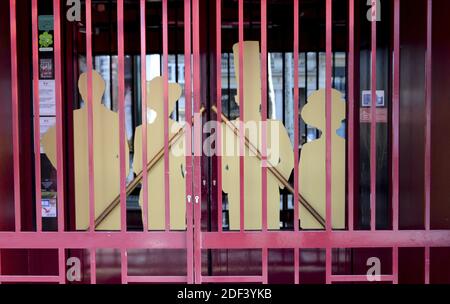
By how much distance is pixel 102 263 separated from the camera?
11.3 ft

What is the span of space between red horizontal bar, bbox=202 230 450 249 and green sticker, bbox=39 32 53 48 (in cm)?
192

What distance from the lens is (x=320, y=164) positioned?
3186 millimetres

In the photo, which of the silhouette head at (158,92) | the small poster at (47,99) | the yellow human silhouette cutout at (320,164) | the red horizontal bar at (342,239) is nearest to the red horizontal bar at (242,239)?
the red horizontal bar at (342,239)

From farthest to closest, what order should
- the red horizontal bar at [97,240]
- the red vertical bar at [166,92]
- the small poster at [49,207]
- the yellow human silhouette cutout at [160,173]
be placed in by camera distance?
1. the small poster at [49,207]
2. the yellow human silhouette cutout at [160,173]
3. the red horizontal bar at [97,240]
4. the red vertical bar at [166,92]

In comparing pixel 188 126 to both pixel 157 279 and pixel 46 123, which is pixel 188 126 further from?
pixel 46 123

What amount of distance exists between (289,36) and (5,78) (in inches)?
80.2

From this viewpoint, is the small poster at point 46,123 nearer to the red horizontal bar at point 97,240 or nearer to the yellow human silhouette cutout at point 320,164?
the red horizontal bar at point 97,240

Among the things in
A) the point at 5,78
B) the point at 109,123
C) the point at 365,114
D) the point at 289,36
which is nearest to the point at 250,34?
the point at 289,36

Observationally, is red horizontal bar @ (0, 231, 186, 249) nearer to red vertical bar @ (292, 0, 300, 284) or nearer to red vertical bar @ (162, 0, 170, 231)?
red vertical bar @ (162, 0, 170, 231)

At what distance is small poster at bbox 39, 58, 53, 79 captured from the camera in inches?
126

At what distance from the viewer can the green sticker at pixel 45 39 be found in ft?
10.5

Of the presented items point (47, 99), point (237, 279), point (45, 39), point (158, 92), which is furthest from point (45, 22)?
point (237, 279)

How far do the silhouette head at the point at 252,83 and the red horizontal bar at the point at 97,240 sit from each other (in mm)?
1196
